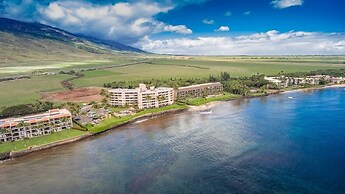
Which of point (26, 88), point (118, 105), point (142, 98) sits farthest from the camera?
point (26, 88)

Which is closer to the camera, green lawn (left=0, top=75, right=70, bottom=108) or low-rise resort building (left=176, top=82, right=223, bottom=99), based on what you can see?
low-rise resort building (left=176, top=82, right=223, bottom=99)

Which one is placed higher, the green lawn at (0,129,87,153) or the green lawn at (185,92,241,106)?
the green lawn at (185,92,241,106)

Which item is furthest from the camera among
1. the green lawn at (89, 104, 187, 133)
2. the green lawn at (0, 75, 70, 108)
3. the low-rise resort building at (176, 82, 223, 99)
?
the green lawn at (0, 75, 70, 108)

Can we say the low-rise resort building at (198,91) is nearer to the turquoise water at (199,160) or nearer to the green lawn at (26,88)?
the turquoise water at (199,160)

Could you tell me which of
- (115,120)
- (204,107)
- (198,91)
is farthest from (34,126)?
(198,91)

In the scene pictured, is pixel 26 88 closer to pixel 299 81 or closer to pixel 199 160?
pixel 199 160

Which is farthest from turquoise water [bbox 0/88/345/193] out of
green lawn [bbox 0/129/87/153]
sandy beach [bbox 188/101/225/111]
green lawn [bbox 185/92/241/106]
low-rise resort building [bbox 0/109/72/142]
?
green lawn [bbox 185/92/241/106]

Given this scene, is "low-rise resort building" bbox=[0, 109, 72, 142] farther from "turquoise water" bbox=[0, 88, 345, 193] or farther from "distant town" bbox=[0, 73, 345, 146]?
"turquoise water" bbox=[0, 88, 345, 193]
